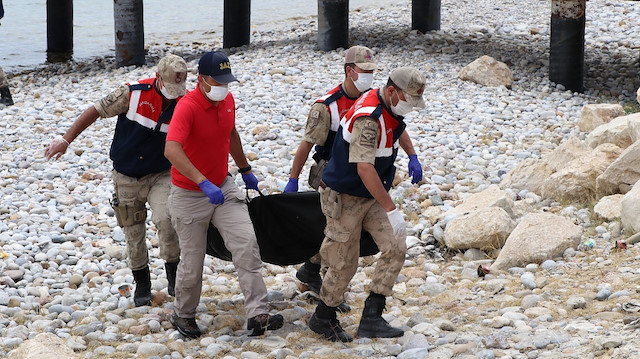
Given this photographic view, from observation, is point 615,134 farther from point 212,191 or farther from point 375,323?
point 212,191

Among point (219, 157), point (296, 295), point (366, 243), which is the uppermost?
point (219, 157)

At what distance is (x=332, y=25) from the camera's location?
14.7 m

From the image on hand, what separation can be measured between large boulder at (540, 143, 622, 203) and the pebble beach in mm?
147

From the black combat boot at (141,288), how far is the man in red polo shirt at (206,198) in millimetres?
620

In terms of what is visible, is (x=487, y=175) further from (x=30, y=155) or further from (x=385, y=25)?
(x=385, y=25)

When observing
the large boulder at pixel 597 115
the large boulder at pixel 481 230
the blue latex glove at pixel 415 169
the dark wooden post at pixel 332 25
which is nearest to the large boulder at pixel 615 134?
the large boulder at pixel 597 115

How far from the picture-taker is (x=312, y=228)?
5.71 meters

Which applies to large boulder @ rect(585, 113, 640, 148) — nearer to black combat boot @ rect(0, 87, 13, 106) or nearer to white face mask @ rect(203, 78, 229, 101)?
white face mask @ rect(203, 78, 229, 101)

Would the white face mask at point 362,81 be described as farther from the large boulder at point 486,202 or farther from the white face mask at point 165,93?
the large boulder at point 486,202

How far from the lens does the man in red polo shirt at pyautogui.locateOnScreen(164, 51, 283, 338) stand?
4.98 metres

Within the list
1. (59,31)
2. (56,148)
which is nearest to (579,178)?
(56,148)

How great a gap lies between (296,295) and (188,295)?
107cm

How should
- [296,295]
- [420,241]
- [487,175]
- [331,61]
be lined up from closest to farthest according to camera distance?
[296,295] → [420,241] → [487,175] → [331,61]

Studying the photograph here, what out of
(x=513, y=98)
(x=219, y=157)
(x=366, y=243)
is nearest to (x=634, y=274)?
(x=366, y=243)
